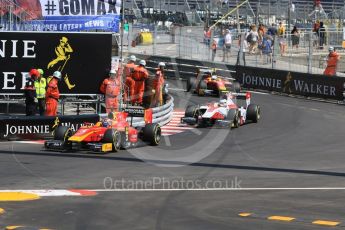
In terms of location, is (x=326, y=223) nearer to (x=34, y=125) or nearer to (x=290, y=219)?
(x=290, y=219)

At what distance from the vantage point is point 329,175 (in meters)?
15.2

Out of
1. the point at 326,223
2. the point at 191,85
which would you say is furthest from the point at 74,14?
the point at 326,223

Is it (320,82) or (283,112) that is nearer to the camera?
(283,112)

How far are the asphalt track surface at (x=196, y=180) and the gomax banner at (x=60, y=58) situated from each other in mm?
3817

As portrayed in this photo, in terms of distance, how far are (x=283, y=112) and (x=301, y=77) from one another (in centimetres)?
526

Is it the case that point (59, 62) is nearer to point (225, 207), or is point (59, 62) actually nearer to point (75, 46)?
point (75, 46)

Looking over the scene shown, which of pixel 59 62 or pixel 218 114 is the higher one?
pixel 59 62

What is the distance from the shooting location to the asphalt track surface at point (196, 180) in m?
10.4

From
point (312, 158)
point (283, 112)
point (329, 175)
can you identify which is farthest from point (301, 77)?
point (329, 175)

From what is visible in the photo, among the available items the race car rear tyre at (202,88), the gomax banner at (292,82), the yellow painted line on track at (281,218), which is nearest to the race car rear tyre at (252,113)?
the gomax banner at (292,82)

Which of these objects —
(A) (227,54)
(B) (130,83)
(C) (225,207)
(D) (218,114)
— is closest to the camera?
(C) (225,207)

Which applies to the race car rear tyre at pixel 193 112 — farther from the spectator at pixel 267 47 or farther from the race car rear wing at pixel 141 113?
the spectator at pixel 267 47

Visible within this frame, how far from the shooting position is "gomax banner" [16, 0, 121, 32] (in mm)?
27438

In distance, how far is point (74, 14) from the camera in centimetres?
2786
